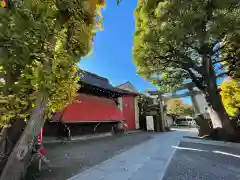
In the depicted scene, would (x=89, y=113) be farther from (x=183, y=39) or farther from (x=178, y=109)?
(x=178, y=109)

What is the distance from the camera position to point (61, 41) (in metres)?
3.12

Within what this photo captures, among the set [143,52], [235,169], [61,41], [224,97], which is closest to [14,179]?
[61,41]

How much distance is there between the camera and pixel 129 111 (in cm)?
1888

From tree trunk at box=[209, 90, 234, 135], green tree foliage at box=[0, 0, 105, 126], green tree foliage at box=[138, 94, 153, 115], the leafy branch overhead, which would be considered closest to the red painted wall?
green tree foliage at box=[138, 94, 153, 115]

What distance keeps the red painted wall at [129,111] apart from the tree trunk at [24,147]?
15.7 m

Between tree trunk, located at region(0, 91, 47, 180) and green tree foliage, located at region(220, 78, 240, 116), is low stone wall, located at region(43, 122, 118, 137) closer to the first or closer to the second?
tree trunk, located at region(0, 91, 47, 180)

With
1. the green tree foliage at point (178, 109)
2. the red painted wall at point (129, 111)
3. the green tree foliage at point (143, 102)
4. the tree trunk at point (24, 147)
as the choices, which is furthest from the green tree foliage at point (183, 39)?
the green tree foliage at point (178, 109)

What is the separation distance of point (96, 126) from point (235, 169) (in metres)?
9.45

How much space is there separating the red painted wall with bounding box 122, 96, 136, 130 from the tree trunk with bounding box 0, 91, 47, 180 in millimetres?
15658

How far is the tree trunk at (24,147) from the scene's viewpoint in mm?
2477

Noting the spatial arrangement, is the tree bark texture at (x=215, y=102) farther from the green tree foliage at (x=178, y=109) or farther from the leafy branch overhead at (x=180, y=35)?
the green tree foliage at (x=178, y=109)

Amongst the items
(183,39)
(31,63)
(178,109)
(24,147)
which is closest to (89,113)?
(183,39)

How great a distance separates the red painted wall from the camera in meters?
18.3

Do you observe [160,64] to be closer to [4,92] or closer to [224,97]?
[224,97]
